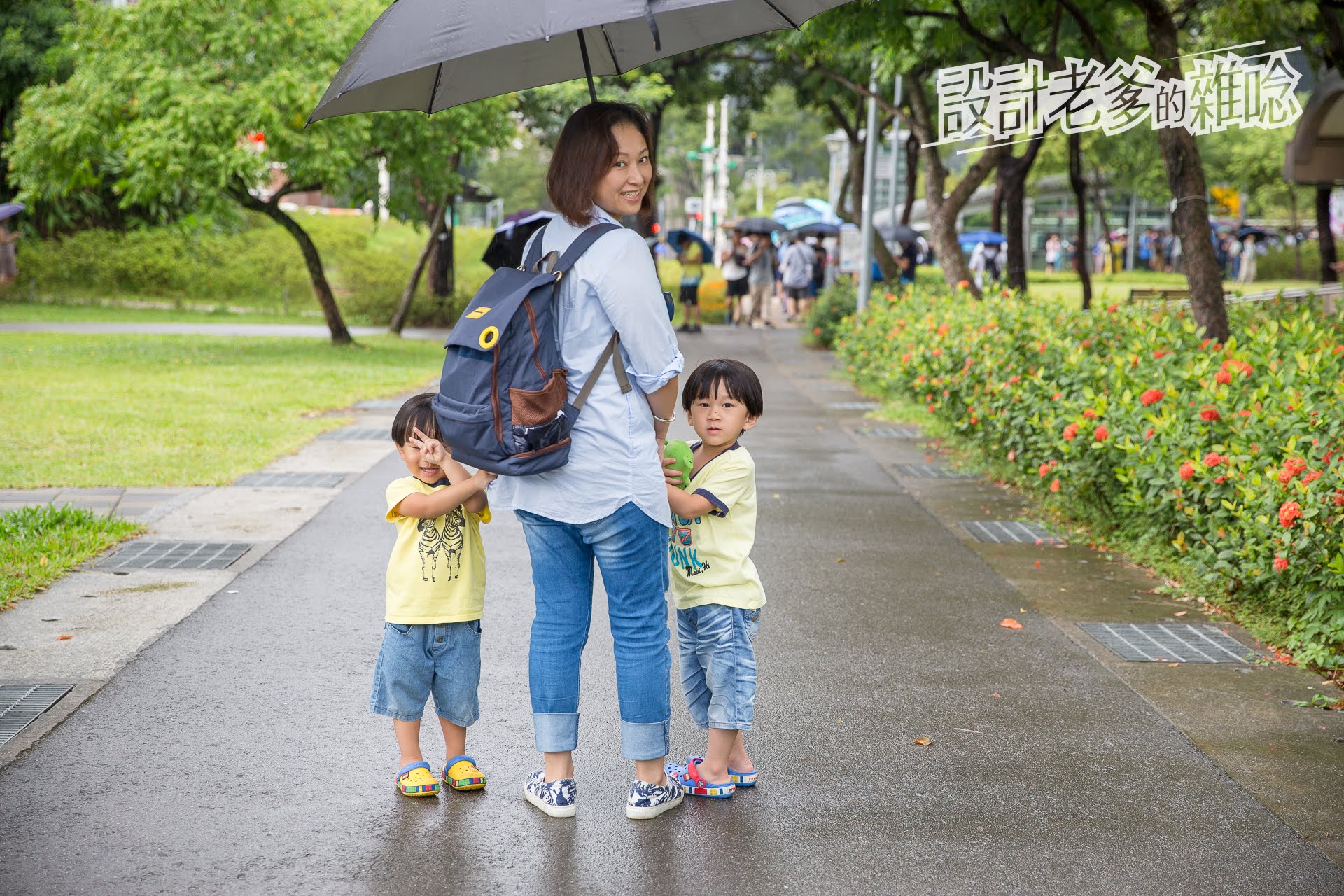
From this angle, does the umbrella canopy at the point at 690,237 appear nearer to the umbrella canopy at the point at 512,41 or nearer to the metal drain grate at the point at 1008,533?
the metal drain grate at the point at 1008,533

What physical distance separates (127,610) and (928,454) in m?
6.41

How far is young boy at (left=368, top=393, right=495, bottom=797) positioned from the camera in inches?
140

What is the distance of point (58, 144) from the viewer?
1556 centimetres

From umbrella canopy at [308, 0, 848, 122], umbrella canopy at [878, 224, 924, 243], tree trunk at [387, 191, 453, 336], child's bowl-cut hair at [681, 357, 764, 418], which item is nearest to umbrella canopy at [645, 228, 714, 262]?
umbrella canopy at [878, 224, 924, 243]

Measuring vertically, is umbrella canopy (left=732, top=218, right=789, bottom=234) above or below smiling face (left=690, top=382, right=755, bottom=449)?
above

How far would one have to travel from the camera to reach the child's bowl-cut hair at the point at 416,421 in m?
3.55

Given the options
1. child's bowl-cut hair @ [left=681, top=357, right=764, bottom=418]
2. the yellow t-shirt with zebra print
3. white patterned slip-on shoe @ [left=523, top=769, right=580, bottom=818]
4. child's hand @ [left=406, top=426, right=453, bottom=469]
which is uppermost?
child's bowl-cut hair @ [left=681, top=357, right=764, bottom=418]

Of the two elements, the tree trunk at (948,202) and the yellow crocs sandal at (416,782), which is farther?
the tree trunk at (948,202)

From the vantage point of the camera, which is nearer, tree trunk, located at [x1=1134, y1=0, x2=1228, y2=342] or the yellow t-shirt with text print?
the yellow t-shirt with text print

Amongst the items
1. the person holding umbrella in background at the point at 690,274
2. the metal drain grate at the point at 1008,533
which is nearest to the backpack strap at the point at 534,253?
the metal drain grate at the point at 1008,533

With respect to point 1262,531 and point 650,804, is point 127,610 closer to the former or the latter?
point 650,804

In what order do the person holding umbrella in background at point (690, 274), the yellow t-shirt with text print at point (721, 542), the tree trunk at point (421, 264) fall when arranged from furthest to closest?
the person holding umbrella in background at point (690, 274)
the tree trunk at point (421, 264)
the yellow t-shirt with text print at point (721, 542)

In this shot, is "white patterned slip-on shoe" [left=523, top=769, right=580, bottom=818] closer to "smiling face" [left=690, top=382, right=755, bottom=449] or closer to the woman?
the woman

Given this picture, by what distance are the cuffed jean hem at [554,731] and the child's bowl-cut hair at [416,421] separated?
78 centimetres
